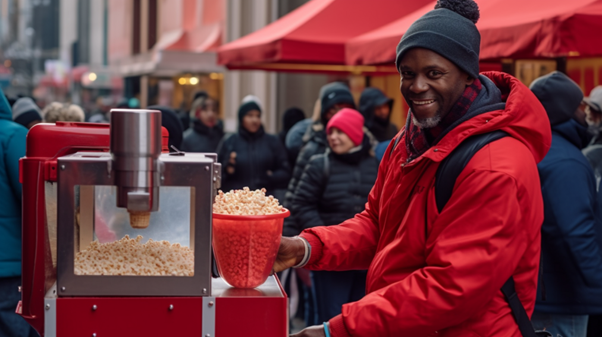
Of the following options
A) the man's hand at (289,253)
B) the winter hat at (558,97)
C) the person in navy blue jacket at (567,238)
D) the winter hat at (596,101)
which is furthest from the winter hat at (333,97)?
the man's hand at (289,253)

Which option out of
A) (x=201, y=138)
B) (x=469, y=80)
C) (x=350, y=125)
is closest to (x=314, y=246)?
(x=469, y=80)

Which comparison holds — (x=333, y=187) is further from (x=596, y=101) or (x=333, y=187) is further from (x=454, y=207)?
(x=454, y=207)

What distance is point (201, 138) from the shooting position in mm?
9492

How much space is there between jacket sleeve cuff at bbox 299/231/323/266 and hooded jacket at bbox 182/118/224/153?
6514 millimetres

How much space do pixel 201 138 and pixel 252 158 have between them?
164 centimetres

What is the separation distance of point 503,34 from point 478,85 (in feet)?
9.60

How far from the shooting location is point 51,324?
218 cm

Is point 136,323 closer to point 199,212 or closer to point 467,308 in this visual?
point 199,212

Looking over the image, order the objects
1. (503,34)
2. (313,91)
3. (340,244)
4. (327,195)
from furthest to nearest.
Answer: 1. (313,91)
2. (327,195)
3. (503,34)
4. (340,244)

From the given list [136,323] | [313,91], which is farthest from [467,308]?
[313,91]

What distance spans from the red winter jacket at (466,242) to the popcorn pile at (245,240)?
0.30m

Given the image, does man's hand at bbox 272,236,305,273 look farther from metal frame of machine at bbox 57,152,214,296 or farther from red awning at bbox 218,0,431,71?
red awning at bbox 218,0,431,71

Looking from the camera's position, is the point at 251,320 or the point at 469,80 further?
the point at 469,80

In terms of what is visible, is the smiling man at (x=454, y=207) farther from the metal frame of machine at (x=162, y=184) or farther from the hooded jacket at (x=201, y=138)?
the hooded jacket at (x=201, y=138)
